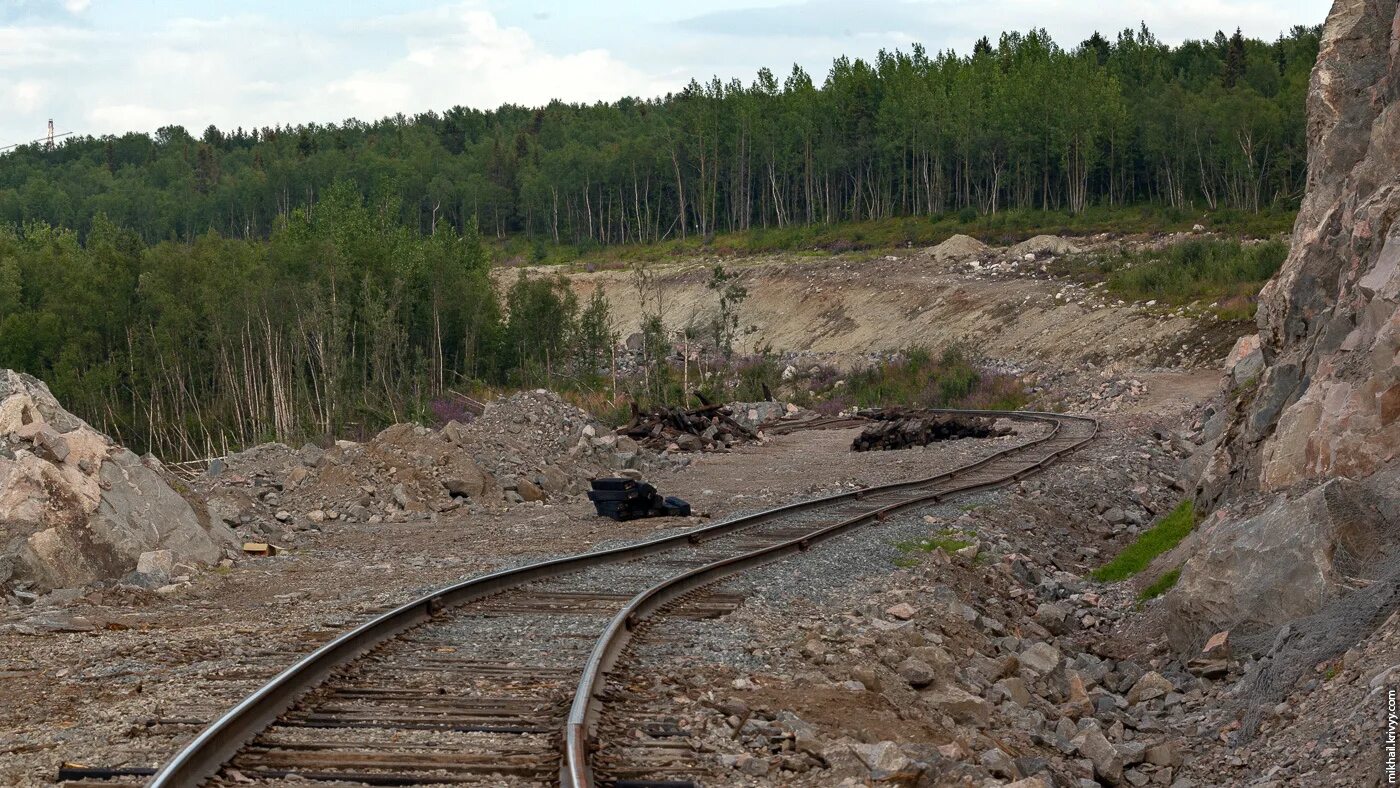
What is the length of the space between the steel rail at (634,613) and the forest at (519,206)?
20.8 metres

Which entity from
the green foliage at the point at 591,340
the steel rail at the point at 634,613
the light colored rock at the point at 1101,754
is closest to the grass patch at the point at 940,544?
the steel rail at the point at 634,613

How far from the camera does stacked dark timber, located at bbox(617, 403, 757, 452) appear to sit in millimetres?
33250

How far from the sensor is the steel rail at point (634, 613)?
676 centimetres

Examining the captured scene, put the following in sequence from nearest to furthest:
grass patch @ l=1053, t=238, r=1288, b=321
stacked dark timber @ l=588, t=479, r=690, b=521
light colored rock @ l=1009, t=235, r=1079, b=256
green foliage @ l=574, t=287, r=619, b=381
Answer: stacked dark timber @ l=588, t=479, r=690, b=521
grass patch @ l=1053, t=238, r=1288, b=321
green foliage @ l=574, t=287, r=619, b=381
light colored rock @ l=1009, t=235, r=1079, b=256

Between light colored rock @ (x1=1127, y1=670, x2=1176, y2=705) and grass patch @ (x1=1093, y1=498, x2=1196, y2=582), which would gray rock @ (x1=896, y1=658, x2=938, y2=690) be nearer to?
light colored rock @ (x1=1127, y1=670, x2=1176, y2=705)

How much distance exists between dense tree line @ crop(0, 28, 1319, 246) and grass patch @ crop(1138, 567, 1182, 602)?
7672 centimetres

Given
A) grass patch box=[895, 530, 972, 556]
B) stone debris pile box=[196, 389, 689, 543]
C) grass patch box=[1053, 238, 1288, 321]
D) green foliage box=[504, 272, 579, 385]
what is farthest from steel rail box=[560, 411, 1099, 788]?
green foliage box=[504, 272, 579, 385]

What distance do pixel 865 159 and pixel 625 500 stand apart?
9471 cm

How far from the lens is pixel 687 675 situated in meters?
9.16

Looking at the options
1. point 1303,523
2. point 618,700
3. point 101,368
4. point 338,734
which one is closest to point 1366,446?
point 1303,523

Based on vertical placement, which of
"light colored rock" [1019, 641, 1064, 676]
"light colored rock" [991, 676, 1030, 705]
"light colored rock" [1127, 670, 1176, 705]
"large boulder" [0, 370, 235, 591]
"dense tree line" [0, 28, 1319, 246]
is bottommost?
"light colored rock" [1127, 670, 1176, 705]

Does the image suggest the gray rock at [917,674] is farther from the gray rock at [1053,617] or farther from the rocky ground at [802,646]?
the gray rock at [1053,617]

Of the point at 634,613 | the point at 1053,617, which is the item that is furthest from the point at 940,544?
the point at 634,613

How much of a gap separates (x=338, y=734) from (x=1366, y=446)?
338 inches
